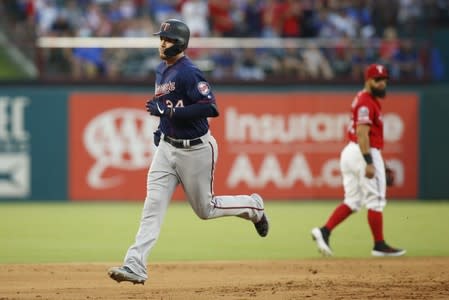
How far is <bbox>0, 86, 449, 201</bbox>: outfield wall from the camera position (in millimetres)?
19045

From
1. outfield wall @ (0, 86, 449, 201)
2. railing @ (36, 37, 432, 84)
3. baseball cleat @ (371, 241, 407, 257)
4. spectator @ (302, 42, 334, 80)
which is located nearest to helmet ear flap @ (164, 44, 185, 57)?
baseball cleat @ (371, 241, 407, 257)

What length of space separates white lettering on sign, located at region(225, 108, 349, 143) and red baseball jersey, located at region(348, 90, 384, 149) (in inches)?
291

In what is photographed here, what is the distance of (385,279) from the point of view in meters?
9.95

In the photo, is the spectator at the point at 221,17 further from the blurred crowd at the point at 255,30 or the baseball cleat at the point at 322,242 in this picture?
the baseball cleat at the point at 322,242

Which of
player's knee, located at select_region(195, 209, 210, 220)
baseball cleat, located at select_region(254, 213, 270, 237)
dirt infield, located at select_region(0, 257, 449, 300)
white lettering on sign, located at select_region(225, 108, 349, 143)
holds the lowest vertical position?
dirt infield, located at select_region(0, 257, 449, 300)

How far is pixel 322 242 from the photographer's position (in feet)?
39.2

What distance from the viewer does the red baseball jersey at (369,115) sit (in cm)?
1176

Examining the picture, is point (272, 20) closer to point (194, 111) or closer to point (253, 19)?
point (253, 19)

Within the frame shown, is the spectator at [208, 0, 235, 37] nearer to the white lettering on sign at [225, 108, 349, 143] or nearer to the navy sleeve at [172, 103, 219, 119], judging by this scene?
the white lettering on sign at [225, 108, 349, 143]

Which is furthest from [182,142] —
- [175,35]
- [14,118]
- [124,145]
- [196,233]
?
[14,118]

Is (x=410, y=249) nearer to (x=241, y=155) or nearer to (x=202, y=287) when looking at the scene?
(x=202, y=287)

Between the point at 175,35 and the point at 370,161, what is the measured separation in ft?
11.9

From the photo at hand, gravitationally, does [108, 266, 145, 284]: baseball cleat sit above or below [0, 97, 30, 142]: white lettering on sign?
below

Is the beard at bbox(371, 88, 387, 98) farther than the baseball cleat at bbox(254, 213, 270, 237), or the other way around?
the beard at bbox(371, 88, 387, 98)
